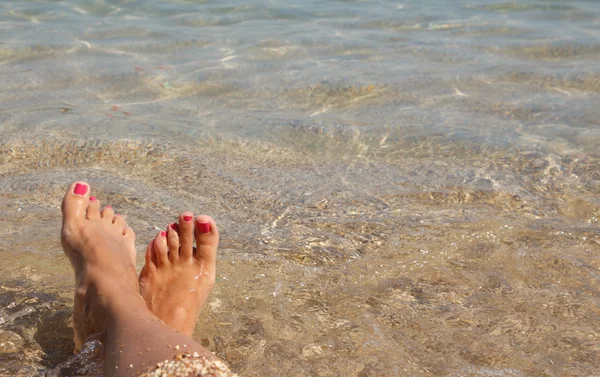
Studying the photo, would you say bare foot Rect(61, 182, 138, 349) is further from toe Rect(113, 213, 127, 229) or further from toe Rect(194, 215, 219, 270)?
toe Rect(194, 215, 219, 270)

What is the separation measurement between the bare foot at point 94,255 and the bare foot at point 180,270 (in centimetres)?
10

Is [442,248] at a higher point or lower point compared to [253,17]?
lower

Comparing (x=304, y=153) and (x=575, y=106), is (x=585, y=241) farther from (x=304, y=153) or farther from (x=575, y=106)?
(x=575, y=106)

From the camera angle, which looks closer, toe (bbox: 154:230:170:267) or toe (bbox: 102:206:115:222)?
toe (bbox: 154:230:170:267)

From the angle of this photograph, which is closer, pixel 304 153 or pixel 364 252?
pixel 364 252

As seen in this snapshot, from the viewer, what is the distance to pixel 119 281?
2182 millimetres


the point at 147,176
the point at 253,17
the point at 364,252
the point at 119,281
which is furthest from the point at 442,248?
the point at 253,17

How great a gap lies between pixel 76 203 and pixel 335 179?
4.25 ft

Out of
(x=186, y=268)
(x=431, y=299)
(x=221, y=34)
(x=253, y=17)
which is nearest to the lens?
(x=431, y=299)

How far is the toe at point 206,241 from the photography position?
8.02 ft

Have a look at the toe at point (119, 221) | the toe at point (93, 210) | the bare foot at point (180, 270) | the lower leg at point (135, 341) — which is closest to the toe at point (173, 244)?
the bare foot at point (180, 270)

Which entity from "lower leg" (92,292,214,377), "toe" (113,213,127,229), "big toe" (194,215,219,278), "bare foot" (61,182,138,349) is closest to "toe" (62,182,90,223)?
"bare foot" (61,182,138,349)

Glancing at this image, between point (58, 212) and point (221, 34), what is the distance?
3.78 meters

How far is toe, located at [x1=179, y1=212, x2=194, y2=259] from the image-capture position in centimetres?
249
